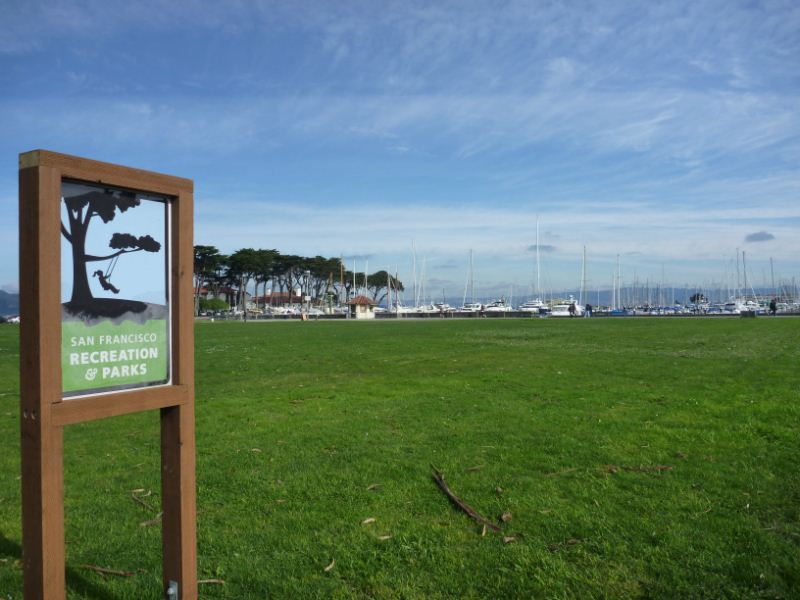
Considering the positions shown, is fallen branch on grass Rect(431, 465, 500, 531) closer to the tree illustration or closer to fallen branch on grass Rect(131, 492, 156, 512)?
fallen branch on grass Rect(131, 492, 156, 512)

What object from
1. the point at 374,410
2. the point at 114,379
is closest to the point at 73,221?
the point at 114,379

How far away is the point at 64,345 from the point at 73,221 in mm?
640

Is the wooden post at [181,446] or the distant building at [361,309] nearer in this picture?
the wooden post at [181,446]

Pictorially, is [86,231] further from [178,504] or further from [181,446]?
[178,504]

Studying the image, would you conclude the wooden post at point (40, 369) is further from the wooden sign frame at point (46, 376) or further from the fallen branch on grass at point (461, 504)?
the fallen branch on grass at point (461, 504)

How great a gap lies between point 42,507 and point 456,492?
140 inches

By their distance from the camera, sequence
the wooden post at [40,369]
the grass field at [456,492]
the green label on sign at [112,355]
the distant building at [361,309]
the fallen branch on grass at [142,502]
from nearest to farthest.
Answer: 1. the wooden post at [40,369]
2. the green label on sign at [112,355]
3. the grass field at [456,492]
4. the fallen branch on grass at [142,502]
5. the distant building at [361,309]

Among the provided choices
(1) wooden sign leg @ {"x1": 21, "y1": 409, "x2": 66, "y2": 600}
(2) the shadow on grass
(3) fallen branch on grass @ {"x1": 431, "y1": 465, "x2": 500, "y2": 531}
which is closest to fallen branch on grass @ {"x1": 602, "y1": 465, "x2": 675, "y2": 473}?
(3) fallen branch on grass @ {"x1": 431, "y1": 465, "x2": 500, "y2": 531}

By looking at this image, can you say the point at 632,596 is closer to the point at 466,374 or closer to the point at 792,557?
the point at 792,557

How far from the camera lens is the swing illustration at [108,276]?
3.43 meters

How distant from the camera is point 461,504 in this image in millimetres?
5430

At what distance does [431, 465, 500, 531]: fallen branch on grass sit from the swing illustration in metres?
3.25

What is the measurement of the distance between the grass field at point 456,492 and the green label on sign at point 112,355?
4.91 feet

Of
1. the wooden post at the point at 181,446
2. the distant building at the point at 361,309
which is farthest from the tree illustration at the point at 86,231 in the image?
the distant building at the point at 361,309
